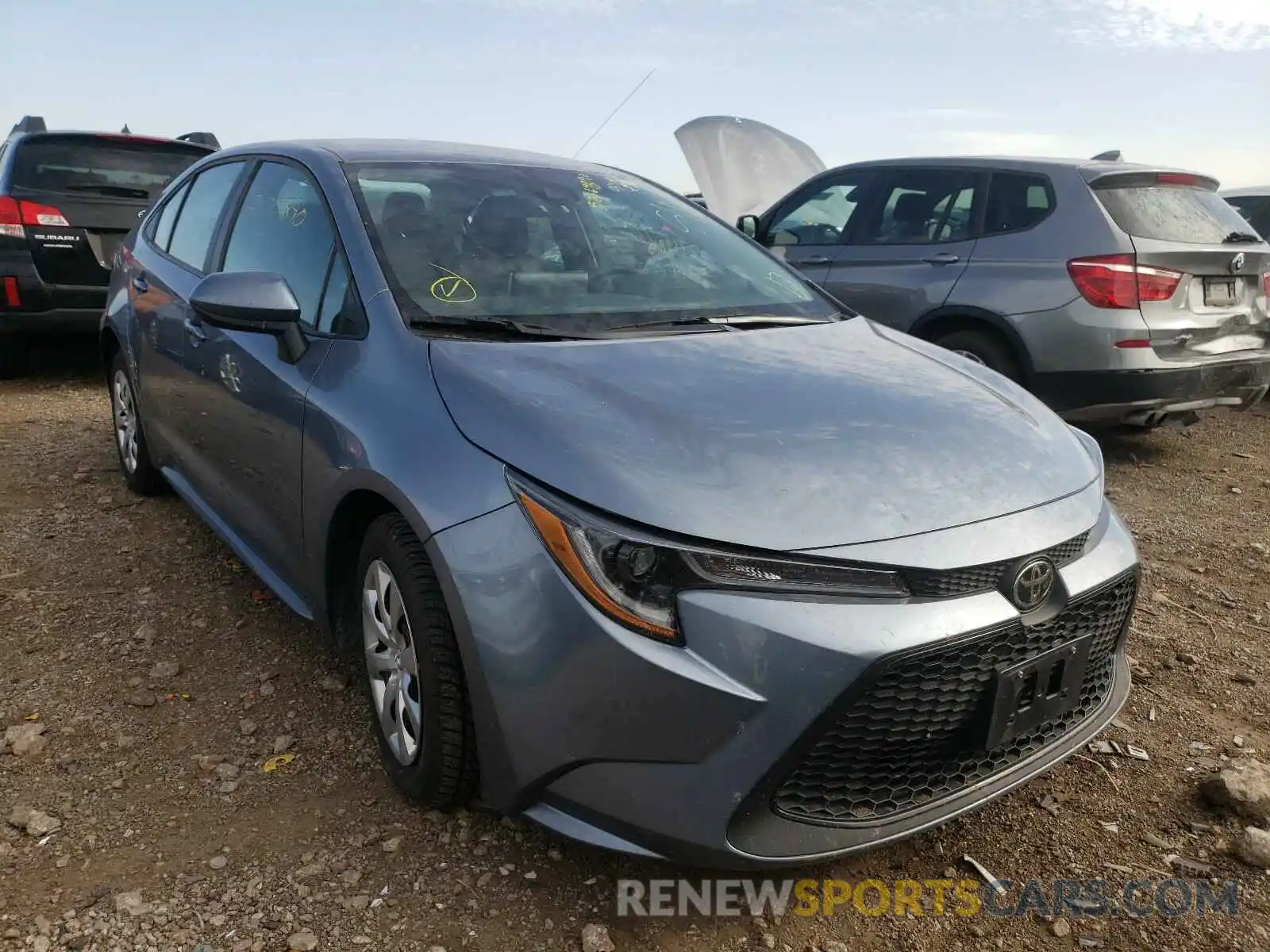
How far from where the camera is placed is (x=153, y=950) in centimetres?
187

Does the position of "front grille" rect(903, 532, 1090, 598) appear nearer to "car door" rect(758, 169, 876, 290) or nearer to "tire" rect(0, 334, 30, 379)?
"car door" rect(758, 169, 876, 290)

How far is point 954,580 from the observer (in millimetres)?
1795

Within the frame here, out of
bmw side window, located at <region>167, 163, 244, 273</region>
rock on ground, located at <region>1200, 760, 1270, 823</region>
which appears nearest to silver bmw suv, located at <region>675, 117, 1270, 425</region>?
rock on ground, located at <region>1200, 760, 1270, 823</region>

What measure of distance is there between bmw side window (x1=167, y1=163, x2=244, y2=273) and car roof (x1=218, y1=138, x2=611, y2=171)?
0.15 metres

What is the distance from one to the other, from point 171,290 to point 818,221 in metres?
3.96

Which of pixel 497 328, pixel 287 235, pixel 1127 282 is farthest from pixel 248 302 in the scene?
pixel 1127 282

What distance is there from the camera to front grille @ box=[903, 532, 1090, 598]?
1769 millimetres

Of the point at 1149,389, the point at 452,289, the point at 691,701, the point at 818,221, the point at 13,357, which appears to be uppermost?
the point at 452,289

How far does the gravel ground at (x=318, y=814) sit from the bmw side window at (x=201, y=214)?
1.11m

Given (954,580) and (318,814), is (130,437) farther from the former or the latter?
(954,580)

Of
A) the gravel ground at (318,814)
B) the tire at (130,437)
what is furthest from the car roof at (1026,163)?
the tire at (130,437)

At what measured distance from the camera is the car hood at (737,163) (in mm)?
12148

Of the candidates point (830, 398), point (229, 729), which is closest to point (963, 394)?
point (830, 398)

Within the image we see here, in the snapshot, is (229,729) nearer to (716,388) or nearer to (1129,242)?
(716,388)
